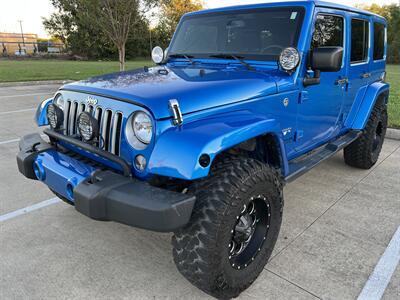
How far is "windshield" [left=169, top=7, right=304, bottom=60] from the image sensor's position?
288cm

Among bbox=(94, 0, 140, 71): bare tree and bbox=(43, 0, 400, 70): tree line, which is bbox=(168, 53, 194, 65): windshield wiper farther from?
bbox=(43, 0, 400, 70): tree line

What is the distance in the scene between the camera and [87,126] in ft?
7.40

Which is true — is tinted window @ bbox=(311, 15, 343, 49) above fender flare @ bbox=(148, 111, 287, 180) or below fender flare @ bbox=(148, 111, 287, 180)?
above

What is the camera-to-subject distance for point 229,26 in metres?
3.13

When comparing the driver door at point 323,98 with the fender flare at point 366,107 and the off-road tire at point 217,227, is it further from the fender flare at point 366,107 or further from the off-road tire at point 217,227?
the off-road tire at point 217,227

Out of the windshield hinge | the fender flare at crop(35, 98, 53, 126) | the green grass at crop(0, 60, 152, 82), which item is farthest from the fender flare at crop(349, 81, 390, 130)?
the green grass at crop(0, 60, 152, 82)

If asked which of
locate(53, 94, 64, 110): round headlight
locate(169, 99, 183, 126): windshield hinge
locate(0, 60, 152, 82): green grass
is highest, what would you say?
locate(169, 99, 183, 126): windshield hinge

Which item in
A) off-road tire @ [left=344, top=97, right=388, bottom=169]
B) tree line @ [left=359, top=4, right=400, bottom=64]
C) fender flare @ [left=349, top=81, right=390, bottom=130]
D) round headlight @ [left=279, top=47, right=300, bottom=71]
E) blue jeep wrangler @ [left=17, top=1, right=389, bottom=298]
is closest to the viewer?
blue jeep wrangler @ [left=17, top=1, right=389, bottom=298]

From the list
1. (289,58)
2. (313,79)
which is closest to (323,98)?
(313,79)

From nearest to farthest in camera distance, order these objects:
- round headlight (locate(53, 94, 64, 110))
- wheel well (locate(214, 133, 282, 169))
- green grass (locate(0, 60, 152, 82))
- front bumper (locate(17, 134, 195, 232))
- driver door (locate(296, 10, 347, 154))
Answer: front bumper (locate(17, 134, 195, 232)) → wheel well (locate(214, 133, 282, 169)) → round headlight (locate(53, 94, 64, 110)) → driver door (locate(296, 10, 347, 154)) → green grass (locate(0, 60, 152, 82))

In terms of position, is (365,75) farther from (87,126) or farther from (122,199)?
(122,199)

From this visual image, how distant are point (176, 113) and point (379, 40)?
3695mm

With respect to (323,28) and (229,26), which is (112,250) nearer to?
(229,26)

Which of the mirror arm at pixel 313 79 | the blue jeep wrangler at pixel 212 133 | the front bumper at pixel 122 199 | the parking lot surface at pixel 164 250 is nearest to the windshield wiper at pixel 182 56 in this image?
the blue jeep wrangler at pixel 212 133
